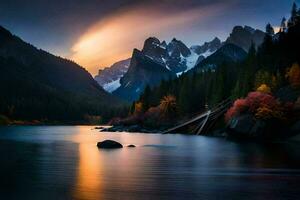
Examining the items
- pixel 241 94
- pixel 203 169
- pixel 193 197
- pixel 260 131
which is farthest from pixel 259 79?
pixel 193 197

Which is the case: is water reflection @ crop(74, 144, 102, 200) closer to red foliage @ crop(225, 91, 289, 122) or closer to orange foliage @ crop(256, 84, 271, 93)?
red foliage @ crop(225, 91, 289, 122)

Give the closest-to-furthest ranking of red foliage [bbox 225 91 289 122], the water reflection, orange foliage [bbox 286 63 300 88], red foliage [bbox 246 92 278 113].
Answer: the water reflection < red foliage [bbox 225 91 289 122] < red foliage [bbox 246 92 278 113] < orange foliage [bbox 286 63 300 88]

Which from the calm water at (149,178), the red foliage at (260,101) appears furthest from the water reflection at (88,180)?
the red foliage at (260,101)

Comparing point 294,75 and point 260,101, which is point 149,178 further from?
point 294,75

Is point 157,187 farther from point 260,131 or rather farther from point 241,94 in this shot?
A: point 241,94

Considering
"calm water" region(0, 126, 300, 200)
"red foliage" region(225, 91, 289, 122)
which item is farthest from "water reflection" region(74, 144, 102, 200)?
"red foliage" region(225, 91, 289, 122)

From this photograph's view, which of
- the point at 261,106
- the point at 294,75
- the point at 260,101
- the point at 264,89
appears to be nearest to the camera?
the point at 261,106

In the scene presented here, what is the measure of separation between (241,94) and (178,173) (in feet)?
379

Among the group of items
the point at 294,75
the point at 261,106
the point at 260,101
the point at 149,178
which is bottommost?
the point at 149,178

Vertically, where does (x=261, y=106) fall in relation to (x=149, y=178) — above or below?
above

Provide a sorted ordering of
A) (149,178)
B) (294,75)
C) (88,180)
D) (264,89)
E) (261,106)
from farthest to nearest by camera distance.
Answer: (264,89)
(294,75)
(261,106)
(149,178)
(88,180)

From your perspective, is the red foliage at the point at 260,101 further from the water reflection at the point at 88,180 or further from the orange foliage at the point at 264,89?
the water reflection at the point at 88,180

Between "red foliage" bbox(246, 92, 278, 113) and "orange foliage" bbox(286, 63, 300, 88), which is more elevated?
"orange foliage" bbox(286, 63, 300, 88)

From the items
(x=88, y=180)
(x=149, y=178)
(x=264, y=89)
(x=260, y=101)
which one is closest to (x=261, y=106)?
(x=260, y=101)
